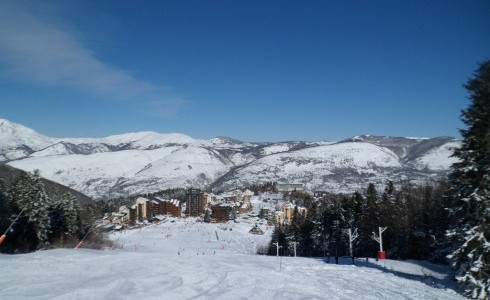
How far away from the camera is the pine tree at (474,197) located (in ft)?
65.2

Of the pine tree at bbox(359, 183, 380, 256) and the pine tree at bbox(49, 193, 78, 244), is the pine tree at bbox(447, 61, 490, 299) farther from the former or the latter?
the pine tree at bbox(49, 193, 78, 244)

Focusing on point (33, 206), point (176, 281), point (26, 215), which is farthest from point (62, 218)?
point (176, 281)

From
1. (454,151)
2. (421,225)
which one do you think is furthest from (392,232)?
(454,151)

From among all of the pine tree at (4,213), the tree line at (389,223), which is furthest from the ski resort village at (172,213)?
the pine tree at (4,213)

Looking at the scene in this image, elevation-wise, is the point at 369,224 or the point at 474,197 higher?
the point at 474,197

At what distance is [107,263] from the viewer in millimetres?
23688

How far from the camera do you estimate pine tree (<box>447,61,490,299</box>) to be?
19.9 m

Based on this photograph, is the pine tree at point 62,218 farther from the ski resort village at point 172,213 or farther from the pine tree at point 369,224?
the ski resort village at point 172,213

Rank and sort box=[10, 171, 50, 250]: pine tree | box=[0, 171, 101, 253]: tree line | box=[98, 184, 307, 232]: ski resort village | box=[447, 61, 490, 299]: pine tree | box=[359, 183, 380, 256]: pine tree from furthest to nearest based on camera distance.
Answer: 1. box=[98, 184, 307, 232]: ski resort village
2. box=[359, 183, 380, 256]: pine tree
3. box=[10, 171, 50, 250]: pine tree
4. box=[0, 171, 101, 253]: tree line
5. box=[447, 61, 490, 299]: pine tree

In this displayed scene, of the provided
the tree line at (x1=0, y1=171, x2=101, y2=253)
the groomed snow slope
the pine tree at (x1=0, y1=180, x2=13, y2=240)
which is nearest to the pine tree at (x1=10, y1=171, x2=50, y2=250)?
the tree line at (x1=0, y1=171, x2=101, y2=253)

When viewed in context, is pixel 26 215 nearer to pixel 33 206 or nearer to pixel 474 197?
pixel 33 206

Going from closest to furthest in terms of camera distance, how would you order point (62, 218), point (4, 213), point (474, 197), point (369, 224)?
1. point (474, 197)
2. point (4, 213)
3. point (62, 218)
4. point (369, 224)

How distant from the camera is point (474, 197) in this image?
68.6 feet

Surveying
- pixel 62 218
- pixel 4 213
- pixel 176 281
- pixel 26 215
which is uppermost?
pixel 4 213
